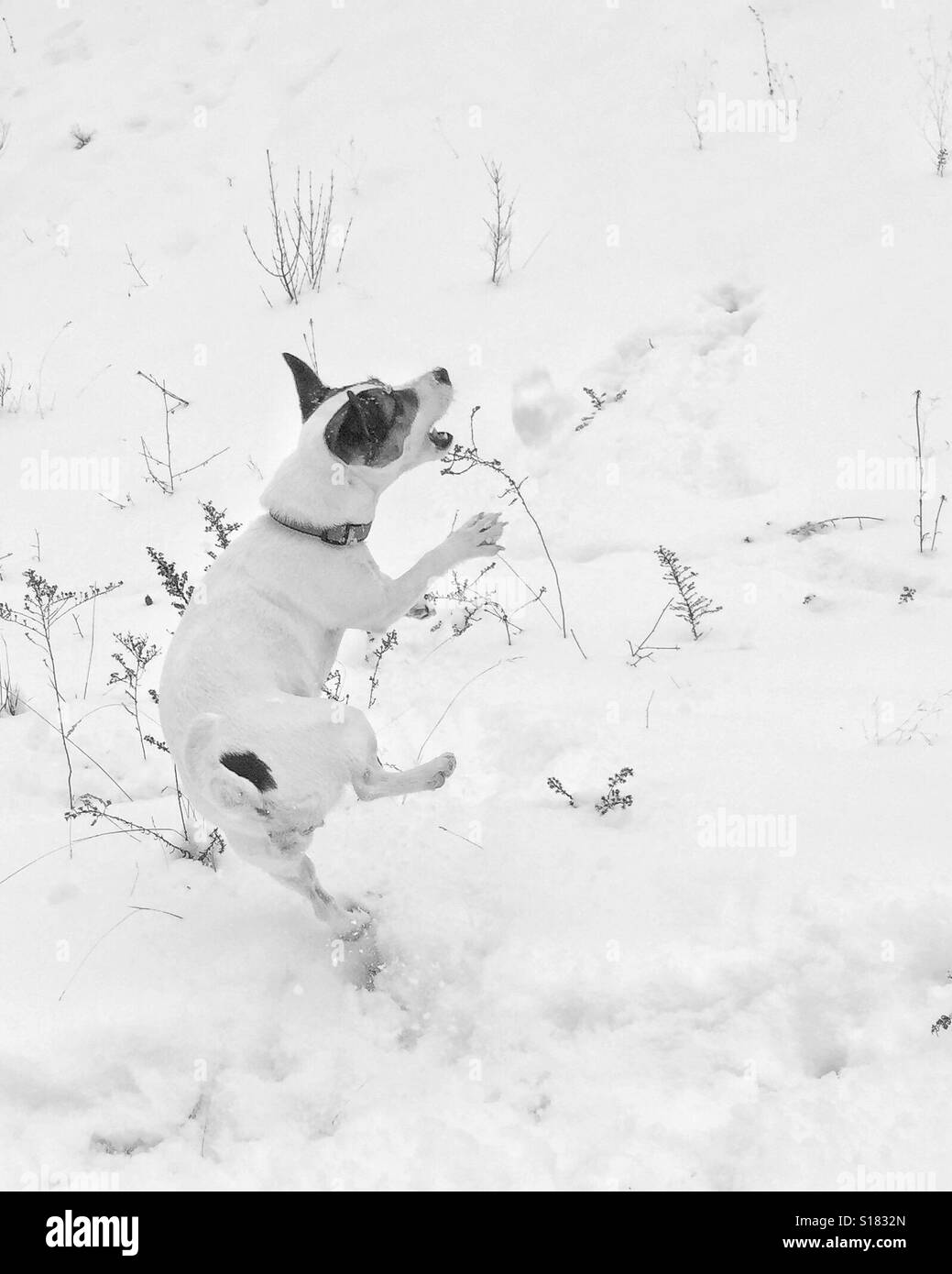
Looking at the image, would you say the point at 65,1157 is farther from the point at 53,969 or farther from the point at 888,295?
the point at 888,295

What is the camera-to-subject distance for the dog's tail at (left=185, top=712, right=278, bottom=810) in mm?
2455

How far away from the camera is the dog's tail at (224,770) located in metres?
2.46

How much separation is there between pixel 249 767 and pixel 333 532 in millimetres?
918

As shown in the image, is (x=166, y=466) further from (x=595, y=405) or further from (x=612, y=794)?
(x=612, y=794)

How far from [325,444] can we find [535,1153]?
214 cm

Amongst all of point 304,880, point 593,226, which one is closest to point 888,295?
point 593,226

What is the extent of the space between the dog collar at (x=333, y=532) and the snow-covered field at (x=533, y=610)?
107 cm

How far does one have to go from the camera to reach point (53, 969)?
2.96 meters

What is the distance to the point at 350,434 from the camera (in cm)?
301
